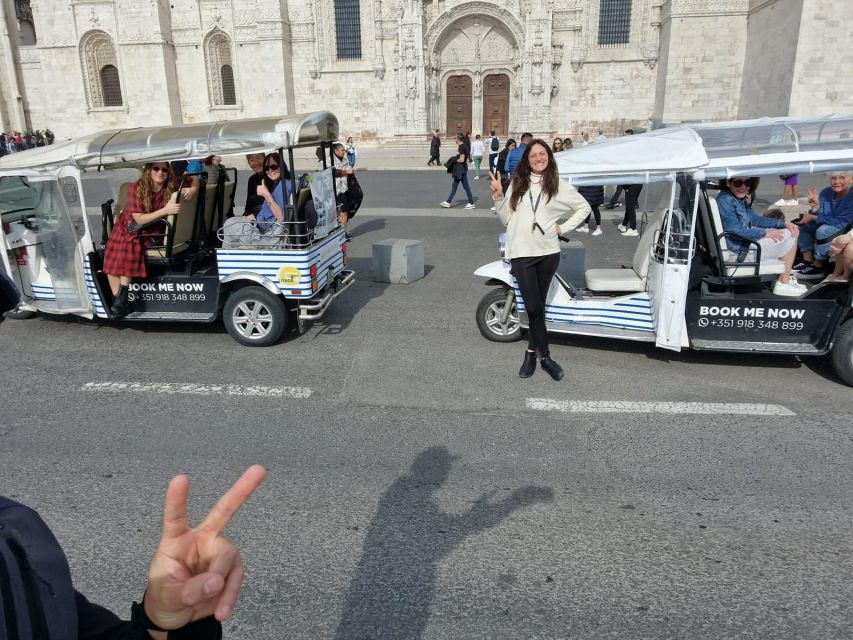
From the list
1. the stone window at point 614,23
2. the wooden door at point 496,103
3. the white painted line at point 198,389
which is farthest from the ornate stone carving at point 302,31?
the white painted line at point 198,389

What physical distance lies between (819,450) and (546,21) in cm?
3386

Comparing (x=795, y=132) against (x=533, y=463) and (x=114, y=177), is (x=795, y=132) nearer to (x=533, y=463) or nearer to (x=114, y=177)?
(x=533, y=463)

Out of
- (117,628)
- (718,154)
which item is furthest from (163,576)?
(718,154)

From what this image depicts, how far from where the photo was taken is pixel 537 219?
5383 millimetres

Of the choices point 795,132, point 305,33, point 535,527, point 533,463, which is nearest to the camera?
point 535,527


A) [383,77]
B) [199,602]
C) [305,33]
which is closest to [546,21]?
[383,77]

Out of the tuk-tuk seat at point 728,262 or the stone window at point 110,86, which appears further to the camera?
the stone window at point 110,86

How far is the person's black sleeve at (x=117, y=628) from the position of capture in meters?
1.25

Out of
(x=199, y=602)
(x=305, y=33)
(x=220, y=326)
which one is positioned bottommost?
(x=220, y=326)

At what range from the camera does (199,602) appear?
1.19 m

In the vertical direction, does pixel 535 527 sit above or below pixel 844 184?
below

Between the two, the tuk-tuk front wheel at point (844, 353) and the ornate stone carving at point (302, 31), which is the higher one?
the ornate stone carving at point (302, 31)

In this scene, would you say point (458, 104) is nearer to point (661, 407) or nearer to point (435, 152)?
point (435, 152)

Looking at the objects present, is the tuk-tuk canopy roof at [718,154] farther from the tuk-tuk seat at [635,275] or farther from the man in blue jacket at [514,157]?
the man in blue jacket at [514,157]
